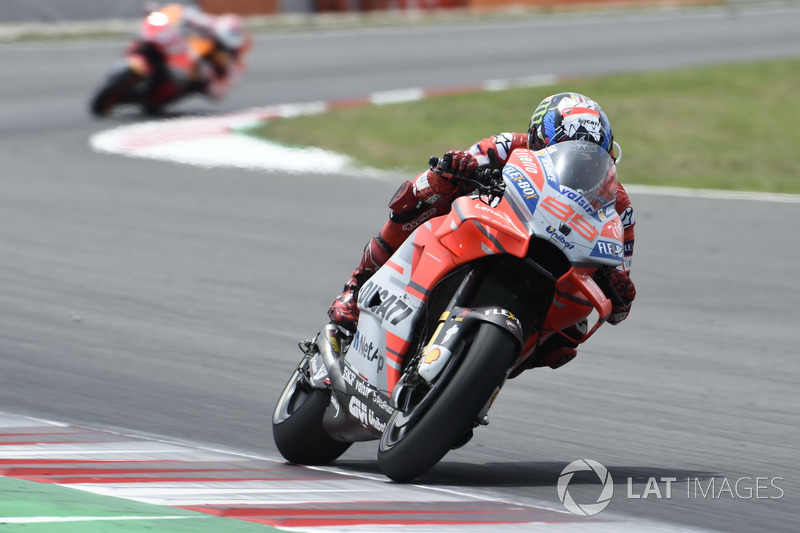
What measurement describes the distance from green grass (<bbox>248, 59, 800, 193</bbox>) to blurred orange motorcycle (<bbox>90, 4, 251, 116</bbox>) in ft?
5.54

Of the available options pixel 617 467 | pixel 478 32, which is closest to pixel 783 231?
pixel 617 467

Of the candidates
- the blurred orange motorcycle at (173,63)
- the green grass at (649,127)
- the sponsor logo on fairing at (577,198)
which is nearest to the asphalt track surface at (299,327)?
the sponsor logo on fairing at (577,198)

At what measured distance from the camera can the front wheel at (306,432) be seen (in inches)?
199

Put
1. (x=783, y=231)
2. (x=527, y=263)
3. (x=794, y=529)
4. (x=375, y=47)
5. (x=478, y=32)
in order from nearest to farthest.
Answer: (x=794, y=529)
(x=527, y=263)
(x=783, y=231)
(x=375, y=47)
(x=478, y=32)

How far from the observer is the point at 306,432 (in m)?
5.05

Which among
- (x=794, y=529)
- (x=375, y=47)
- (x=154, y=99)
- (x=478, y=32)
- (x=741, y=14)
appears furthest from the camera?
(x=741, y=14)

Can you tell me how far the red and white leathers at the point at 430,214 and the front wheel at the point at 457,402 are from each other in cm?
64

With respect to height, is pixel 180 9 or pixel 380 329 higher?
pixel 380 329

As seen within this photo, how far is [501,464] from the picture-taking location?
510cm

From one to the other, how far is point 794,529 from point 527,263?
3.96 feet

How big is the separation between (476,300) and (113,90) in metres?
12.6

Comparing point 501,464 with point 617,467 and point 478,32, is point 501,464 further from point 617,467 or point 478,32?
point 478,32

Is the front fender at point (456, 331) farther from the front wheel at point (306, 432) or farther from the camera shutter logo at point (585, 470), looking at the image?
the front wheel at point (306, 432)

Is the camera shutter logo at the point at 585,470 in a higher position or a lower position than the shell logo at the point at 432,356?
lower
